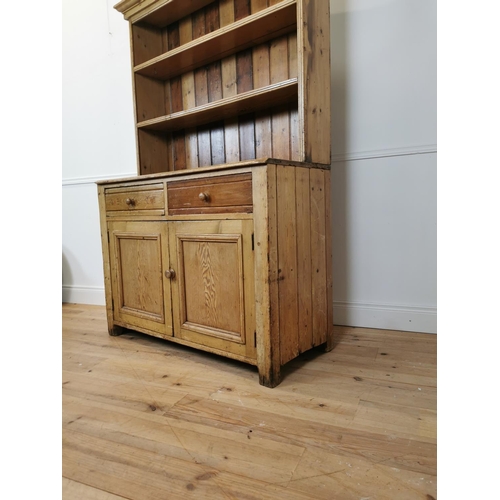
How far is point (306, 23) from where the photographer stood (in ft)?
4.55

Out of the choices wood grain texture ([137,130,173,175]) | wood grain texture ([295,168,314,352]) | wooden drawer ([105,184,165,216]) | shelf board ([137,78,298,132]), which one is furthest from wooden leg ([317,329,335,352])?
wood grain texture ([137,130,173,175])

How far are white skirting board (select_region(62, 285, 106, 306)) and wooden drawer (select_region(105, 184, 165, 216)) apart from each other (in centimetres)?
99

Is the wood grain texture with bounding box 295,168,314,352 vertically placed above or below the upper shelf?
below

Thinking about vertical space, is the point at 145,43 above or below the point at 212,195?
above

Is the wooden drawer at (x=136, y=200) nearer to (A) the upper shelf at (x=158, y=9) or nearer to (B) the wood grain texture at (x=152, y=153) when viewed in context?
(B) the wood grain texture at (x=152, y=153)

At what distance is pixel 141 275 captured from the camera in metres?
1.81

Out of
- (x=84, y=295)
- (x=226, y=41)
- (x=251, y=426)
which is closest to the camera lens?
(x=251, y=426)

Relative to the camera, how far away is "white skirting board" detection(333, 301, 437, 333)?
1747mm

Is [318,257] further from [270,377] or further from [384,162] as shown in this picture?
[384,162]

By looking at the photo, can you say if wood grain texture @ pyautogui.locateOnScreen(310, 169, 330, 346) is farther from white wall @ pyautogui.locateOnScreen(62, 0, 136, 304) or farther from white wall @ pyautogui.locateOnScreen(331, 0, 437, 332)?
white wall @ pyautogui.locateOnScreen(62, 0, 136, 304)

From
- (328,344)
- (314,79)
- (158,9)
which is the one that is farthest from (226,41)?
(328,344)

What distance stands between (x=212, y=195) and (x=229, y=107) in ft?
1.88

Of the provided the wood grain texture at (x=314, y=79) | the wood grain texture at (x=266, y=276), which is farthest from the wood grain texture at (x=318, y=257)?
the wood grain texture at (x=266, y=276)
